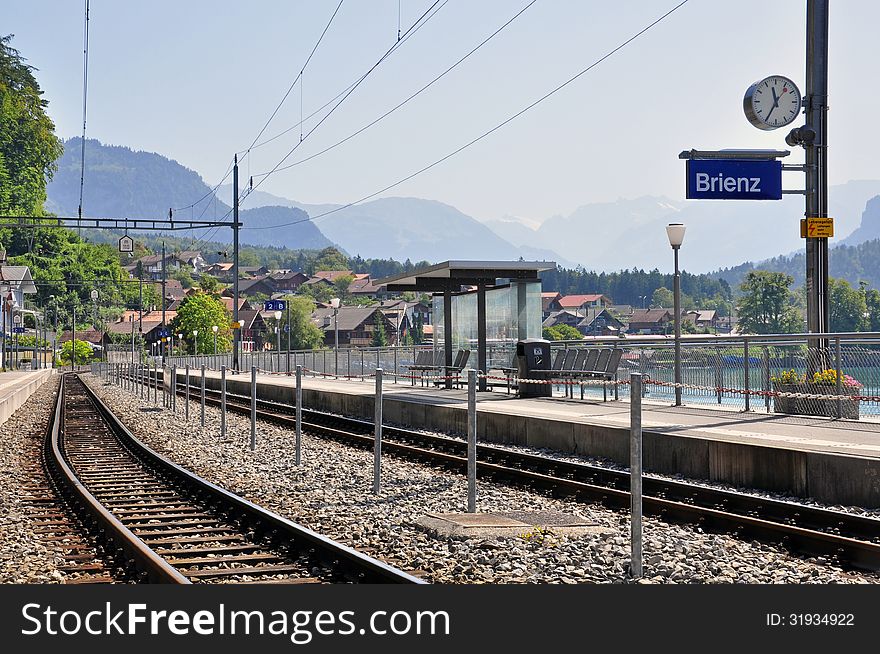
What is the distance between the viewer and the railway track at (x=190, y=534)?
8273 millimetres

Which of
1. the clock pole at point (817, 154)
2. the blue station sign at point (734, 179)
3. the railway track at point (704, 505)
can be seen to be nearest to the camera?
the railway track at point (704, 505)

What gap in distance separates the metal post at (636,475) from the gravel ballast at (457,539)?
153 millimetres

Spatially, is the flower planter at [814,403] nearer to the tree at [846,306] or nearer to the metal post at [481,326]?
the metal post at [481,326]

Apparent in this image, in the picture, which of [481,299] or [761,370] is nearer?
[761,370]

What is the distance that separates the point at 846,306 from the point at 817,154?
50.8m

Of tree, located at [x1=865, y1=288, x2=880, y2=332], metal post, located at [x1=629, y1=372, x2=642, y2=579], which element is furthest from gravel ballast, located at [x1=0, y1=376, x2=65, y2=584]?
tree, located at [x1=865, y1=288, x2=880, y2=332]

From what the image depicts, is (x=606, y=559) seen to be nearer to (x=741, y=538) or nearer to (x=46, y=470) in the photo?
(x=741, y=538)

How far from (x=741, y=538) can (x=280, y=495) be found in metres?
5.59

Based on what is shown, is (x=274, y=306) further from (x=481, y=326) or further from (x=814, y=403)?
(x=814, y=403)

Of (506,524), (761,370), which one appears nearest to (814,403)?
(761,370)

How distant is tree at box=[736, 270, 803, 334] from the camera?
9050 centimetres

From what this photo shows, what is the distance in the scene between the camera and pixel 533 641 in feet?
19.0

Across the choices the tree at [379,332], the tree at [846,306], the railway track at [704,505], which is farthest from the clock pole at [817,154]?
the tree at [379,332]

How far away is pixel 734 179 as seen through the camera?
1934 centimetres
